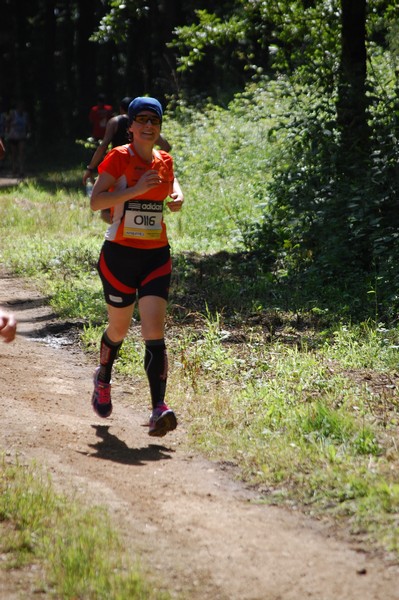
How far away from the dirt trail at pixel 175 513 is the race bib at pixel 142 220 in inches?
54.3

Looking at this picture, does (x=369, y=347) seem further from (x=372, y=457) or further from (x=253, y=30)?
(x=253, y=30)

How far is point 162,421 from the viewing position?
19.4ft

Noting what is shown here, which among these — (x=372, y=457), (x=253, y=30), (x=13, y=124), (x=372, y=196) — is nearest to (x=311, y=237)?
(x=372, y=196)

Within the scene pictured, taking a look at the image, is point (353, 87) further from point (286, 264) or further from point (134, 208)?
point (134, 208)

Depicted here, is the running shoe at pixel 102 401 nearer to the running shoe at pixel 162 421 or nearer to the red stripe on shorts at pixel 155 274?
the running shoe at pixel 162 421

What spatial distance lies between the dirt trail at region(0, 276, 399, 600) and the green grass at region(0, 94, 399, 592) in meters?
0.22

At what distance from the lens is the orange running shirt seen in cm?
604

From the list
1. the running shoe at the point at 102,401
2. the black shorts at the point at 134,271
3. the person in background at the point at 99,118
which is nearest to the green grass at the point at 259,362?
the running shoe at the point at 102,401

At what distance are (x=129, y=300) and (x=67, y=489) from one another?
1602 mm

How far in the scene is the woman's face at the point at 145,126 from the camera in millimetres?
6062

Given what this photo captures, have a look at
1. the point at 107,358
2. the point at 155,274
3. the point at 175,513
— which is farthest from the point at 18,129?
the point at 175,513

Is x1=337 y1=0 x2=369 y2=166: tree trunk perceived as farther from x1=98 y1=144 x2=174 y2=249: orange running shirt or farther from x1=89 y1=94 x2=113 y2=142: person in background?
x1=89 y1=94 x2=113 y2=142: person in background

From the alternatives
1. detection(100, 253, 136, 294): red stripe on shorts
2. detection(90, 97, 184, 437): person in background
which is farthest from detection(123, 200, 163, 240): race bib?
detection(100, 253, 136, 294): red stripe on shorts

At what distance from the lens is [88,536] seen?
434 cm
